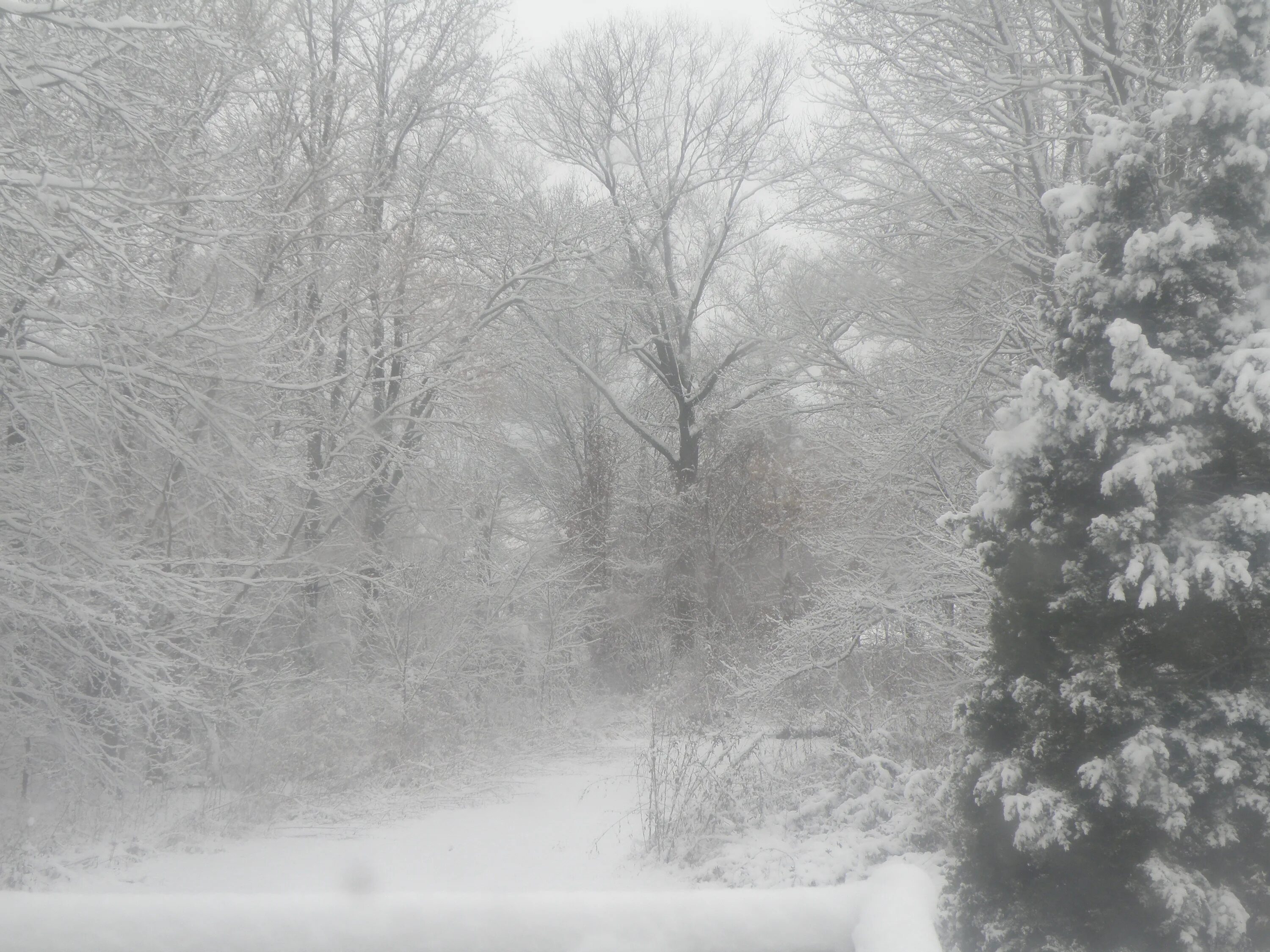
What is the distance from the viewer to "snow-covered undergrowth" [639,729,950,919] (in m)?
6.83

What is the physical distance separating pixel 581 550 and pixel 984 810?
44.9ft

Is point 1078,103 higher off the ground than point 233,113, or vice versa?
point 233,113

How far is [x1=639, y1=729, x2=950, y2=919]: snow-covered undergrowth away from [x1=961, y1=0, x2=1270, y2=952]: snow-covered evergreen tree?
102cm

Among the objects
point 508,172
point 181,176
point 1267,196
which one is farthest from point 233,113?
point 1267,196

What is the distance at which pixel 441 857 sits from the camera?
7926mm

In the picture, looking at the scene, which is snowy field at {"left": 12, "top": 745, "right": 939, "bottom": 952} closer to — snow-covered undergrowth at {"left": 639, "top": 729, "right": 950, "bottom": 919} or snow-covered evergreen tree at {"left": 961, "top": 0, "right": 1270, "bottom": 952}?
snow-covered evergreen tree at {"left": 961, "top": 0, "right": 1270, "bottom": 952}

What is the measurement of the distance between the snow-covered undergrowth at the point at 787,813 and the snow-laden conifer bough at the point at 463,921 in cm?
397

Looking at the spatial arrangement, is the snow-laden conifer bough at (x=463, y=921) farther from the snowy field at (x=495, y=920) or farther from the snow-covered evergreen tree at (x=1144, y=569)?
the snow-covered evergreen tree at (x=1144, y=569)

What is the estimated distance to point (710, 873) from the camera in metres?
6.93

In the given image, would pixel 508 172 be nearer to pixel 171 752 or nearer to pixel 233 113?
pixel 233 113

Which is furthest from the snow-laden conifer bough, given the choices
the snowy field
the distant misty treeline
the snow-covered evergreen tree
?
the distant misty treeline

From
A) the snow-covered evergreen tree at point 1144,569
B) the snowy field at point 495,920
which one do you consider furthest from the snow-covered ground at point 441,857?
the snowy field at point 495,920

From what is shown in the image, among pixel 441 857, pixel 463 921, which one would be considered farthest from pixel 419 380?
pixel 463 921

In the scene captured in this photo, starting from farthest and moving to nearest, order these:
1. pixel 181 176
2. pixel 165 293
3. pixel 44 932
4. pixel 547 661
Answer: pixel 547 661
pixel 181 176
pixel 165 293
pixel 44 932
